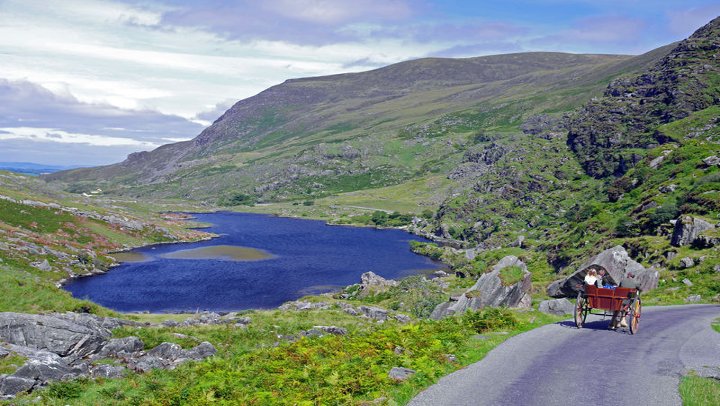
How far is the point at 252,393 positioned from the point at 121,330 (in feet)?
64.6

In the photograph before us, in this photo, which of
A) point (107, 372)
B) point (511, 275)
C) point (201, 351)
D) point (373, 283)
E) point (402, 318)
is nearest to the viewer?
point (107, 372)

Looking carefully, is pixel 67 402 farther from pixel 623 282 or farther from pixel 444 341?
pixel 623 282

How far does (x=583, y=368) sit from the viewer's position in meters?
17.3

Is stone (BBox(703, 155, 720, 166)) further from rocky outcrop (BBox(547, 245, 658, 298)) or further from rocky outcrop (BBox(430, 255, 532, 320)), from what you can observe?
rocky outcrop (BBox(430, 255, 532, 320))

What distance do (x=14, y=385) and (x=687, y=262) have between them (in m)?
55.2

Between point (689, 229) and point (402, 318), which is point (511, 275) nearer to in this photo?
point (402, 318)

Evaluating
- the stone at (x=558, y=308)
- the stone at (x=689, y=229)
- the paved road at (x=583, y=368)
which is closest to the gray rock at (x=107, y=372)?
the paved road at (x=583, y=368)

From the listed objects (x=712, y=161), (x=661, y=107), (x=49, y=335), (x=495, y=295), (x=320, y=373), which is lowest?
(x=495, y=295)

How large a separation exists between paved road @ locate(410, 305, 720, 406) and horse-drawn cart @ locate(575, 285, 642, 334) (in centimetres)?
71

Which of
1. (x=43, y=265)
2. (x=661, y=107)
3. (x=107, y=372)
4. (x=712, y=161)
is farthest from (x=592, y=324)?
(x=661, y=107)

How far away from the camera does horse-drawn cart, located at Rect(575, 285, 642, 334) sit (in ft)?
78.2

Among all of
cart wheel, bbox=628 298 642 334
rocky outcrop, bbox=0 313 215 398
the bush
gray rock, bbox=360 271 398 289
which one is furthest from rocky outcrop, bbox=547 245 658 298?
gray rock, bbox=360 271 398 289

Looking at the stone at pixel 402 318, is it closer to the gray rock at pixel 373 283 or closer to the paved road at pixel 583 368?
the paved road at pixel 583 368

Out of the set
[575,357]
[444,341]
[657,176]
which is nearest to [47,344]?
[444,341]
